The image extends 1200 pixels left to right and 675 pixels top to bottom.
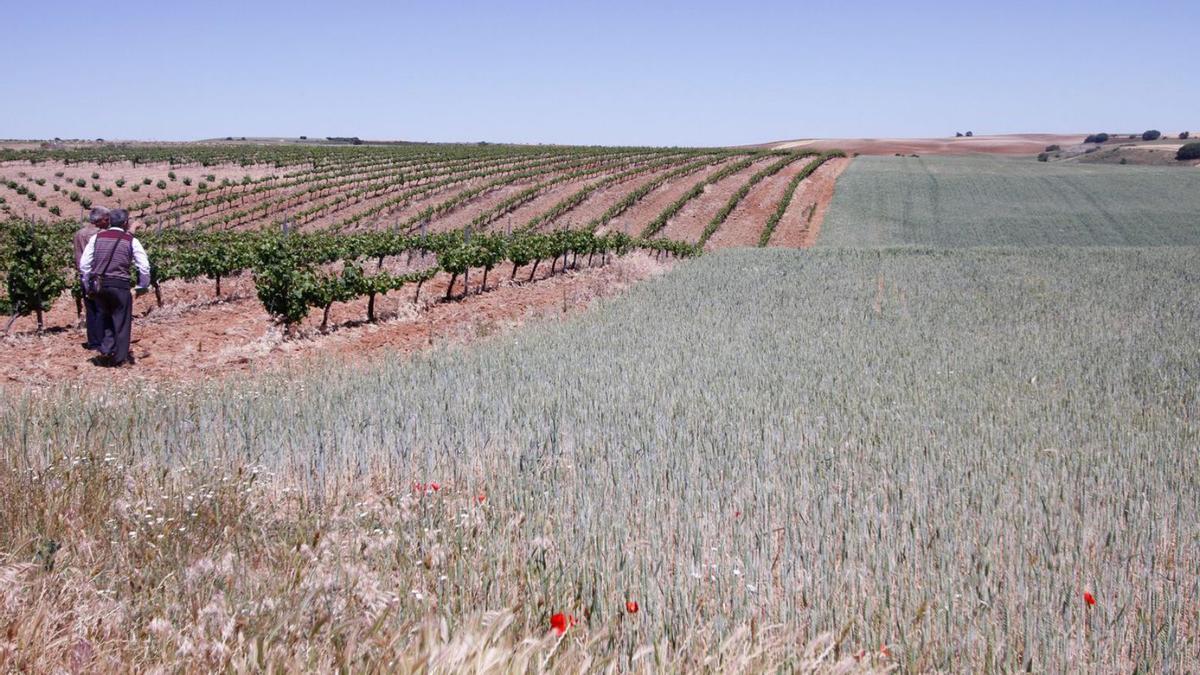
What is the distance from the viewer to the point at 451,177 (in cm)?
5100

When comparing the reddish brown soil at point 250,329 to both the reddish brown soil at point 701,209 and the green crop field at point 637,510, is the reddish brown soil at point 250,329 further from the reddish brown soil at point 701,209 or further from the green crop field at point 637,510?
the reddish brown soil at point 701,209

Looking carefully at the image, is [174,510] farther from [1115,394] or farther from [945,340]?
[945,340]

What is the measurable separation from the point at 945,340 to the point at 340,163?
196 feet

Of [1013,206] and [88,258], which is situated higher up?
[88,258]

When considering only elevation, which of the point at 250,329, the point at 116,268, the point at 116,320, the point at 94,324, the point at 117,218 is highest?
the point at 117,218

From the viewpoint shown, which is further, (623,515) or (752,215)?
(752,215)

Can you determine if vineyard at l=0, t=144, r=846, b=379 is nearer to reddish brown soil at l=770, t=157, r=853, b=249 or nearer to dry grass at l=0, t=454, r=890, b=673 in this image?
reddish brown soil at l=770, t=157, r=853, b=249

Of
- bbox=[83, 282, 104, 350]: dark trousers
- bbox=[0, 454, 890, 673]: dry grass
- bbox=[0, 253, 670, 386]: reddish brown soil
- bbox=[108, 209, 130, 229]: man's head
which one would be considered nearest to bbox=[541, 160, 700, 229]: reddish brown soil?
bbox=[0, 253, 670, 386]: reddish brown soil

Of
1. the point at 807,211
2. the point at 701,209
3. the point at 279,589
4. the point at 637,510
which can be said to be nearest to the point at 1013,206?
the point at 807,211

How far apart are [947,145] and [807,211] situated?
56958mm

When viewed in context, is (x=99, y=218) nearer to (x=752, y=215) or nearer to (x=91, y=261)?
(x=91, y=261)

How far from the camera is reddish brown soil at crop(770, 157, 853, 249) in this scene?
3509cm

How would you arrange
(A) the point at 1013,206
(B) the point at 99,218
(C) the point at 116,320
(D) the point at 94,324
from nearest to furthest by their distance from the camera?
(B) the point at 99,218, (C) the point at 116,320, (D) the point at 94,324, (A) the point at 1013,206

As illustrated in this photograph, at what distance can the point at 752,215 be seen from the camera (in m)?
39.6
